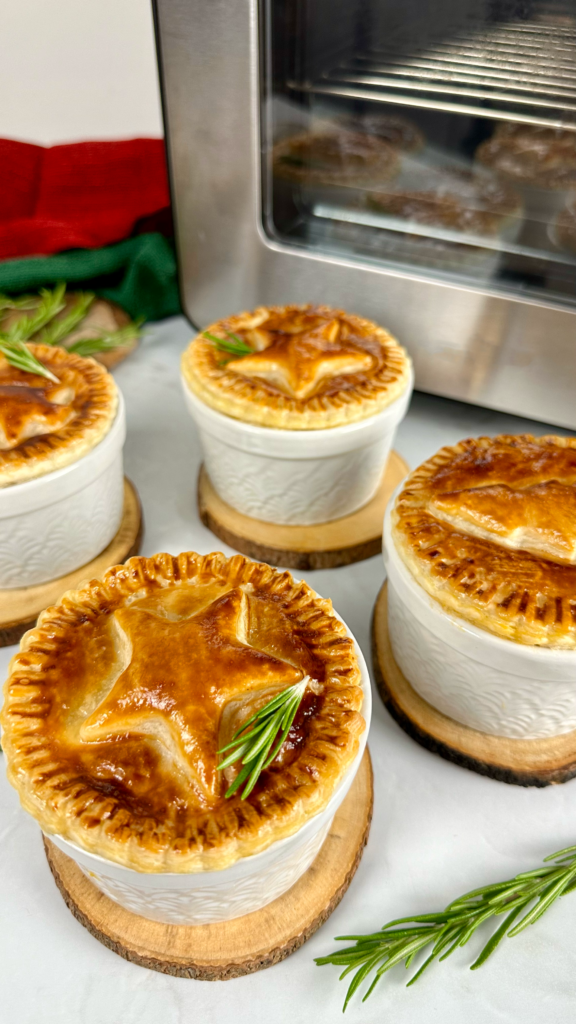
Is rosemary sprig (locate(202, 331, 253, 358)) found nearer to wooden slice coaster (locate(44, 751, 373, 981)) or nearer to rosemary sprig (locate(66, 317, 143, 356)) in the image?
rosemary sprig (locate(66, 317, 143, 356))

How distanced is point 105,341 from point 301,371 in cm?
A: 60

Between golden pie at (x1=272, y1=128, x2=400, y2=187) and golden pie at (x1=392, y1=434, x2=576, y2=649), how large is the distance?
617 millimetres

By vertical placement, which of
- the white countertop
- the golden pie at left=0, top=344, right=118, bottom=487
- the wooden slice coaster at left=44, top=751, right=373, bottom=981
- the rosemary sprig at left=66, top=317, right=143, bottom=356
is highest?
the golden pie at left=0, top=344, right=118, bottom=487

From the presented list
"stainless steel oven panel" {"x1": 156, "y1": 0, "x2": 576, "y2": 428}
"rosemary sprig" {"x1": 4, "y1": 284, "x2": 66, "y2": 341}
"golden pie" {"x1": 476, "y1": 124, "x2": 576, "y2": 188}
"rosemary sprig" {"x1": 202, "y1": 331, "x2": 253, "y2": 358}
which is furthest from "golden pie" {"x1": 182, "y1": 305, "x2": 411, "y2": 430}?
"rosemary sprig" {"x1": 4, "y1": 284, "x2": 66, "y2": 341}

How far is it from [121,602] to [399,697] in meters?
0.42

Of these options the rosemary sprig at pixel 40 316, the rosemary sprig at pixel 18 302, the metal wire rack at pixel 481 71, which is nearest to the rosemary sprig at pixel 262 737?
the metal wire rack at pixel 481 71

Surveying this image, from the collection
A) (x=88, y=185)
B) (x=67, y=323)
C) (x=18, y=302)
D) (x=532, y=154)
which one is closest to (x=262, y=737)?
(x=532, y=154)

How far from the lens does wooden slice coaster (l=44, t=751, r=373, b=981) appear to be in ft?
2.62

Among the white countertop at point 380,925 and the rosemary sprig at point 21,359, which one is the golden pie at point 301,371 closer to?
the rosemary sprig at point 21,359

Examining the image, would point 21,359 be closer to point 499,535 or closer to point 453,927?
point 499,535

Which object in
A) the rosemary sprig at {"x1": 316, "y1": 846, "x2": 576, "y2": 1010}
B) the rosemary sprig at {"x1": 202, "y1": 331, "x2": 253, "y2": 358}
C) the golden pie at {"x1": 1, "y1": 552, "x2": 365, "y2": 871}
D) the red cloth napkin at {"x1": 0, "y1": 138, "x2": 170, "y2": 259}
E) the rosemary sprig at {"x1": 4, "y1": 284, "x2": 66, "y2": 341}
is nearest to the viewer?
the golden pie at {"x1": 1, "y1": 552, "x2": 365, "y2": 871}

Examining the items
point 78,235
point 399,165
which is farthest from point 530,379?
point 78,235

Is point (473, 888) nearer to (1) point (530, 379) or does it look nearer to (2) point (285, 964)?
(2) point (285, 964)

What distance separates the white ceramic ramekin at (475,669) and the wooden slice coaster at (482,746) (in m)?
0.01
